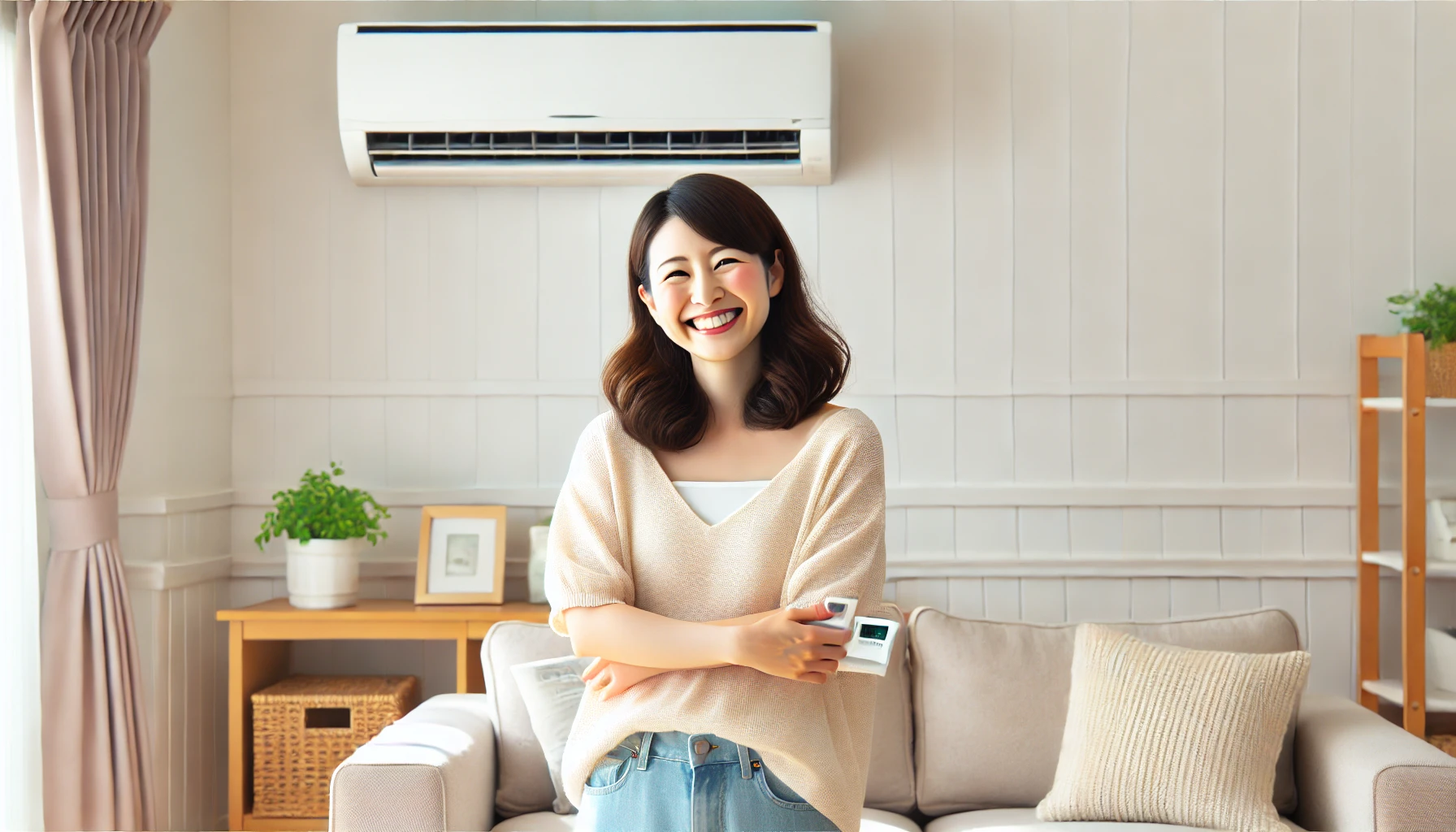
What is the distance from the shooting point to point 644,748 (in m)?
1.13

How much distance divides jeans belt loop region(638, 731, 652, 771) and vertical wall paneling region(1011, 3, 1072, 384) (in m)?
2.03

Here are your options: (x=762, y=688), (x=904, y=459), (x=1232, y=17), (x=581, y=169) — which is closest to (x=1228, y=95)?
(x=1232, y=17)

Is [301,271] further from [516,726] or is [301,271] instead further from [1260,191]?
[1260,191]

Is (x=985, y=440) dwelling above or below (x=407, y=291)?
below

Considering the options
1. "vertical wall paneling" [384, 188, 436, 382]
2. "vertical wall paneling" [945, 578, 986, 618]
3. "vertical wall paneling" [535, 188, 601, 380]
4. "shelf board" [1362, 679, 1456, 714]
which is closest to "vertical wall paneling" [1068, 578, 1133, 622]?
"vertical wall paneling" [945, 578, 986, 618]

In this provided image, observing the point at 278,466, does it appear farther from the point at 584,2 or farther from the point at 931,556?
the point at 931,556

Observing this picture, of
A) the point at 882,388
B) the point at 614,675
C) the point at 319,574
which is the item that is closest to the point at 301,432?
the point at 319,574

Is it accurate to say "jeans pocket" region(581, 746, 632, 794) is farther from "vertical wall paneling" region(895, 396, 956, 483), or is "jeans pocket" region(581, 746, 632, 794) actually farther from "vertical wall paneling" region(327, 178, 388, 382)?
"vertical wall paneling" region(327, 178, 388, 382)

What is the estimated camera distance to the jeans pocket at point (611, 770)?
1.14 metres

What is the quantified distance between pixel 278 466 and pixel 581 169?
1.14m

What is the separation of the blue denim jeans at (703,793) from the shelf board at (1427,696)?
215 centimetres

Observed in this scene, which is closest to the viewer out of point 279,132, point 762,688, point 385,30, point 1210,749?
point 762,688

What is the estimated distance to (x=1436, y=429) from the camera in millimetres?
2881

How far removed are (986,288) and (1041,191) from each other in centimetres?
29
